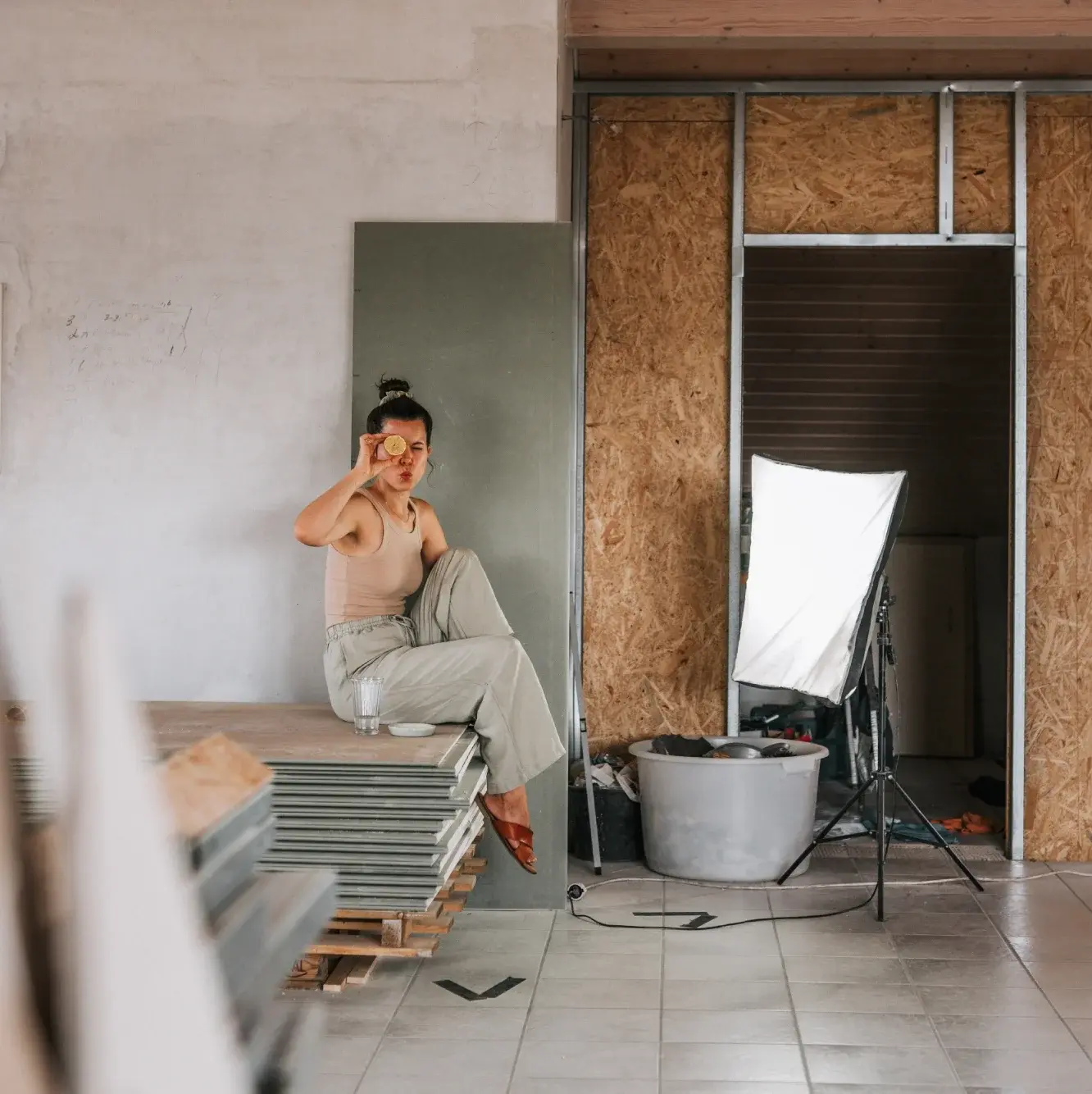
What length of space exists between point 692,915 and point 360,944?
1285 mm

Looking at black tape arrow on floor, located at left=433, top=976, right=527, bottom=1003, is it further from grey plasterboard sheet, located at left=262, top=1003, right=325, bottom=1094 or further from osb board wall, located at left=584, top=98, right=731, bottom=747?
grey plasterboard sheet, located at left=262, top=1003, right=325, bottom=1094

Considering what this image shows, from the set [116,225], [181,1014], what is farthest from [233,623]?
[181,1014]

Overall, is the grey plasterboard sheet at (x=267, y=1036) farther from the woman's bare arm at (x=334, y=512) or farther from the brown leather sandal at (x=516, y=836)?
the brown leather sandal at (x=516, y=836)

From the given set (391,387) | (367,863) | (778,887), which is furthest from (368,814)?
(778,887)

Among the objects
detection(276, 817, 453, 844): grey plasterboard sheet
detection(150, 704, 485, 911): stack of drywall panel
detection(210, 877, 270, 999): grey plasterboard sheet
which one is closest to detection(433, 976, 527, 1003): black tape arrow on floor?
detection(150, 704, 485, 911): stack of drywall panel

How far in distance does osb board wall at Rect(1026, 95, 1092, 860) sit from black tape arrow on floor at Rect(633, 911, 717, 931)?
67.9 inches

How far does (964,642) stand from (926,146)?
3079 mm

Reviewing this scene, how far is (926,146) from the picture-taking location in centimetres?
527

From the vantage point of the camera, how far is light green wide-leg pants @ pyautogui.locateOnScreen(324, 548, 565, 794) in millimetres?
3834

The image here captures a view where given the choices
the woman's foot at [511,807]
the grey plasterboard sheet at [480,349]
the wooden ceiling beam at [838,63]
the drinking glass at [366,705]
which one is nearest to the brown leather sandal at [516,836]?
the woman's foot at [511,807]

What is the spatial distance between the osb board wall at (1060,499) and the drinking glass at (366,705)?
2.92 meters

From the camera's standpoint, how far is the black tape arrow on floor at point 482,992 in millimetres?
3350

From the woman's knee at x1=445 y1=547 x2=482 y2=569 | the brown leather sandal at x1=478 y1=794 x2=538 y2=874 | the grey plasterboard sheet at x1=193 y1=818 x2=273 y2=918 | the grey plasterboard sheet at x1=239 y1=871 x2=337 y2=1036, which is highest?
the woman's knee at x1=445 y1=547 x2=482 y2=569

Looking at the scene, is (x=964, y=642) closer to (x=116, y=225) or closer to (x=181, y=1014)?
(x=116, y=225)
